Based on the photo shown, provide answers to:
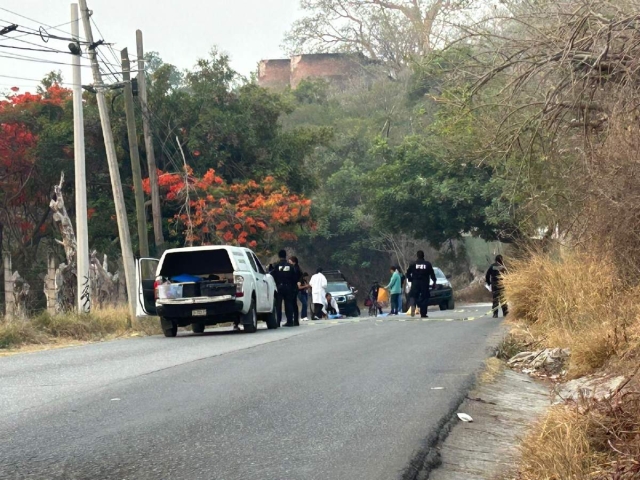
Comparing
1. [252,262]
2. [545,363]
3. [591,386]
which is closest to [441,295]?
[252,262]

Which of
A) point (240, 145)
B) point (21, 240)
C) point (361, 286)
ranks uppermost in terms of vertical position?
point (240, 145)

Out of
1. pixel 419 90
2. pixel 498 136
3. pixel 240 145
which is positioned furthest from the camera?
pixel 419 90

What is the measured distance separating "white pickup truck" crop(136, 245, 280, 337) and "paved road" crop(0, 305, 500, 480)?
425cm

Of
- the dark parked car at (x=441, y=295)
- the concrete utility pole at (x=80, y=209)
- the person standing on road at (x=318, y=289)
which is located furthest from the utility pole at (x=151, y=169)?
the dark parked car at (x=441, y=295)

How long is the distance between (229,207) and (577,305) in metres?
19.1

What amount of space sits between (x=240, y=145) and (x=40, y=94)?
7.63 m

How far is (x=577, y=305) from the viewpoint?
17.3 meters

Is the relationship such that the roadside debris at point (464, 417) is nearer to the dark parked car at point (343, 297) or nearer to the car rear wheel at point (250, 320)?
the car rear wheel at point (250, 320)

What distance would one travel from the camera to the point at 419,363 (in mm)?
13945

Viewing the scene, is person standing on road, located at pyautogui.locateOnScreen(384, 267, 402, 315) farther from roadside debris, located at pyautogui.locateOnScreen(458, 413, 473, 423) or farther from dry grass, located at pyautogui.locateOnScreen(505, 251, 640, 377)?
roadside debris, located at pyautogui.locateOnScreen(458, 413, 473, 423)

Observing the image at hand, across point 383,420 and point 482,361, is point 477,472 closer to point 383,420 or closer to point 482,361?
point 383,420

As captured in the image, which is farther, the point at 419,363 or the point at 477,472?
the point at 419,363

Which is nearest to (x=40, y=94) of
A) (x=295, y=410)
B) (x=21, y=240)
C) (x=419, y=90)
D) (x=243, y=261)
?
(x=21, y=240)

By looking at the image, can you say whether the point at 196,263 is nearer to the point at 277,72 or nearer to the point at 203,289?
the point at 203,289
